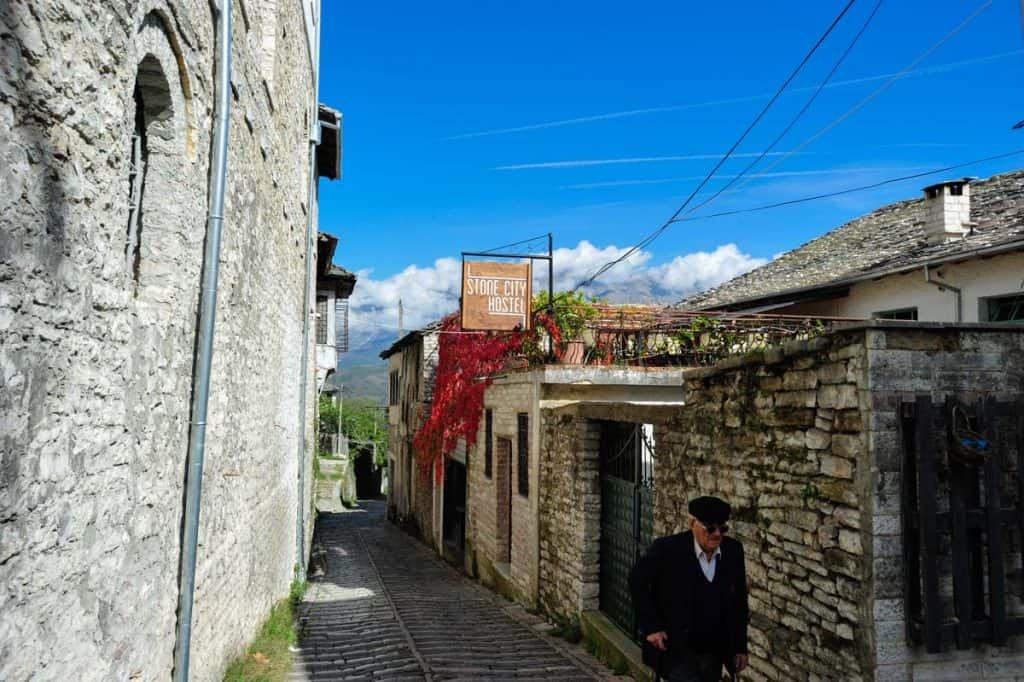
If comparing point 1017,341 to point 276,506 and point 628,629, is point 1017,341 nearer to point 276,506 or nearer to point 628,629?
point 628,629

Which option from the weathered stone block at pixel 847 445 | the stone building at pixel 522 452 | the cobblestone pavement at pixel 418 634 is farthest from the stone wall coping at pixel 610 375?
the weathered stone block at pixel 847 445

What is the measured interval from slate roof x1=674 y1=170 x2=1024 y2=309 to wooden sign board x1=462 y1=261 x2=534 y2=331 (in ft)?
20.1

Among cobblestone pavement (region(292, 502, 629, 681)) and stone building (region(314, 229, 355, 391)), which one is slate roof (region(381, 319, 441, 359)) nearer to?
stone building (region(314, 229, 355, 391))

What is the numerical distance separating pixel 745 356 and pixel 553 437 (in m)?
5.84

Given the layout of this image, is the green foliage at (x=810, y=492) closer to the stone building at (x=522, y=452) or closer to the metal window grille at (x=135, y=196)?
the metal window grille at (x=135, y=196)

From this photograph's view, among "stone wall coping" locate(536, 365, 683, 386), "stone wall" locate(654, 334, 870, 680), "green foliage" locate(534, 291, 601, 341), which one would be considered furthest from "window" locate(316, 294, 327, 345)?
"stone wall" locate(654, 334, 870, 680)

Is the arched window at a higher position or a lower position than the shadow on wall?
higher

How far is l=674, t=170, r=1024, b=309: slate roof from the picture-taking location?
1226cm

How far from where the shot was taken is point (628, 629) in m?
8.62

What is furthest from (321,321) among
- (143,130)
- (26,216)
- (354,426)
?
(354,426)

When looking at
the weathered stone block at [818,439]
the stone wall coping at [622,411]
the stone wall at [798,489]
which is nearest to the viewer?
the stone wall at [798,489]

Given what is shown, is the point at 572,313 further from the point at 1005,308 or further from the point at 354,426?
the point at 354,426

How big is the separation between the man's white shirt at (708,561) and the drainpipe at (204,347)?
335cm

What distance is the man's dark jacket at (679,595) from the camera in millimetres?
4570
